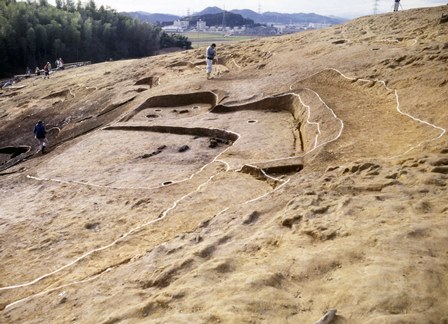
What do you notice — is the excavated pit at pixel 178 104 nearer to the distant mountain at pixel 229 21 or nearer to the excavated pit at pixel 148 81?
the excavated pit at pixel 148 81

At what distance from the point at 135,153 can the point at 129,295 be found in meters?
7.02

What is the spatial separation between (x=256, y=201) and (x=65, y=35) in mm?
46244

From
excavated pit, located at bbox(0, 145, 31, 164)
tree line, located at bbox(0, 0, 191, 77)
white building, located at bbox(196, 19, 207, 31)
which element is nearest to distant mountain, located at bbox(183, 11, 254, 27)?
white building, located at bbox(196, 19, 207, 31)

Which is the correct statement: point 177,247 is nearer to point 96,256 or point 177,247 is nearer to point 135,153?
point 96,256

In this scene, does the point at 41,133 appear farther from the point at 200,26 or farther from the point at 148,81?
the point at 200,26

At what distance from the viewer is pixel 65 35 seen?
46.0m

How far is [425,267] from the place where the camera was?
3596mm

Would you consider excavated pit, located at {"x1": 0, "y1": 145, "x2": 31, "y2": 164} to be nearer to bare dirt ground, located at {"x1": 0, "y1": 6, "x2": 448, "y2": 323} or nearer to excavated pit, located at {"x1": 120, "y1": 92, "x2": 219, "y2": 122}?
bare dirt ground, located at {"x1": 0, "y1": 6, "x2": 448, "y2": 323}

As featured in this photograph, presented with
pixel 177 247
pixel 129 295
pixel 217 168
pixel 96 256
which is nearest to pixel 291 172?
pixel 217 168

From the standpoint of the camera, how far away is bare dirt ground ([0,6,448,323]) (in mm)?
3756

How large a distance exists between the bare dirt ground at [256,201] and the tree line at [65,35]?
1293 inches

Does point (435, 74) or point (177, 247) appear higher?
point (435, 74)

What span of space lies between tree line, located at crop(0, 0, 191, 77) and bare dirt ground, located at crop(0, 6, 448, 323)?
3285cm

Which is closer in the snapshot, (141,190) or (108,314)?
(108,314)
